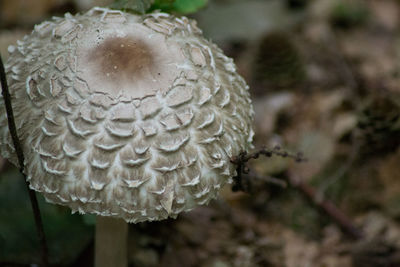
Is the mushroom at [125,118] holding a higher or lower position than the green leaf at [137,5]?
lower

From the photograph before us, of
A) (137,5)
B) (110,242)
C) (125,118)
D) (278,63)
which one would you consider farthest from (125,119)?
(278,63)

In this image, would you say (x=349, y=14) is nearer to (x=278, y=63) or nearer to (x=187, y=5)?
(x=278, y=63)

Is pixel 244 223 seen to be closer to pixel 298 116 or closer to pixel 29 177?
pixel 298 116

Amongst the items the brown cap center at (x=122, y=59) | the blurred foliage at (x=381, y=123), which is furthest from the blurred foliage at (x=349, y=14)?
the brown cap center at (x=122, y=59)

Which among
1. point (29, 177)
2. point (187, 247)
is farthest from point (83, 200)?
point (187, 247)

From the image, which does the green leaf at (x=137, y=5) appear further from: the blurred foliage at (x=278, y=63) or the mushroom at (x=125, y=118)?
the blurred foliage at (x=278, y=63)
